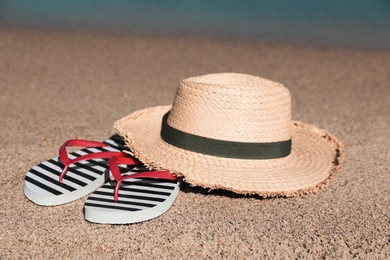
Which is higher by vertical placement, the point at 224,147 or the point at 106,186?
the point at 224,147

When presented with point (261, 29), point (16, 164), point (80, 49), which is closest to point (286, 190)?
point (16, 164)

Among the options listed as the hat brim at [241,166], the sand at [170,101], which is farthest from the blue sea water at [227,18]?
the hat brim at [241,166]

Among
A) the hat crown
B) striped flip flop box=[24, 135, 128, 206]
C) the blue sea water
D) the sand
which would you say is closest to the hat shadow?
the sand

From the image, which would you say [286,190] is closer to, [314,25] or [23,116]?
[23,116]

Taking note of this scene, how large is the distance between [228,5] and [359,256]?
30.9 ft

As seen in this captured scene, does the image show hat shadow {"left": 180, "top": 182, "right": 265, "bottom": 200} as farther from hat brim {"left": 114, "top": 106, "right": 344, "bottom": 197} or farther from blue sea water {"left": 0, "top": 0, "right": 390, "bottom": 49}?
blue sea water {"left": 0, "top": 0, "right": 390, "bottom": 49}

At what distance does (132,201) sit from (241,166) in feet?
1.74

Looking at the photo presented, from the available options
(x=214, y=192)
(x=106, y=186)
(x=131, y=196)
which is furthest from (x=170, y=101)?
(x=131, y=196)

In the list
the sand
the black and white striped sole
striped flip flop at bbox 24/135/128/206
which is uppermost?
the black and white striped sole

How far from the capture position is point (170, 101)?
4.53m

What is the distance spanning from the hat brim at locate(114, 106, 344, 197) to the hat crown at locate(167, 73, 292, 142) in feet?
0.38

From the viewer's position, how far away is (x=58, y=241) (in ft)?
6.93

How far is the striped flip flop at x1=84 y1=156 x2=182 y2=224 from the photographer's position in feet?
7.19

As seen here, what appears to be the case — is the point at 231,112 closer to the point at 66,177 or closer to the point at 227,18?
the point at 66,177
